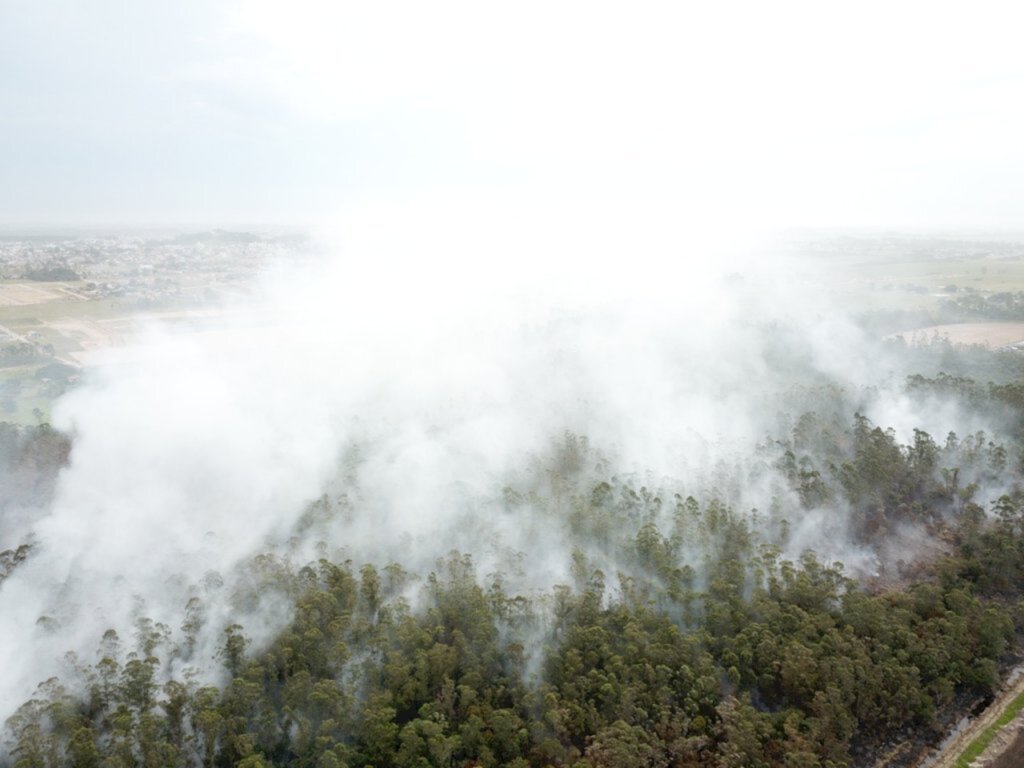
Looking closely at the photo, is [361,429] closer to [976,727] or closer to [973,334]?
[976,727]

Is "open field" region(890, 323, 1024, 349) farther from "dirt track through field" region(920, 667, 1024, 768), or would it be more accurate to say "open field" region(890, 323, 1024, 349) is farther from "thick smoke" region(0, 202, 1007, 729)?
"dirt track through field" region(920, 667, 1024, 768)

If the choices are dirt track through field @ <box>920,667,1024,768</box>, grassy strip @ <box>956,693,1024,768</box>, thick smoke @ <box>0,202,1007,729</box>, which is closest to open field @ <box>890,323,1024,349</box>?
thick smoke @ <box>0,202,1007,729</box>

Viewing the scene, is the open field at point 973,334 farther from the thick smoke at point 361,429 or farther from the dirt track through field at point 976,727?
the dirt track through field at point 976,727

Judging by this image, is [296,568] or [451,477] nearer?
[296,568]

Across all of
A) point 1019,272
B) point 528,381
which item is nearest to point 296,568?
point 528,381

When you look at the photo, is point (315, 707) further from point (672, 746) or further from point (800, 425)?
point (800, 425)

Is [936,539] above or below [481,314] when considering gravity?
below

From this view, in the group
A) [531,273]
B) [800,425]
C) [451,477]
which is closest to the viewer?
[451,477]
